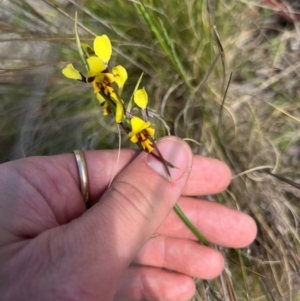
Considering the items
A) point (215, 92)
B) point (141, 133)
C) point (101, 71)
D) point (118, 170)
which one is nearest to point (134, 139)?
point (141, 133)

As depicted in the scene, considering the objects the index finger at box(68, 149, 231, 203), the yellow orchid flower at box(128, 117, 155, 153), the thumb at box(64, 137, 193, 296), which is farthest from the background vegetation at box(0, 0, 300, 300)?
the yellow orchid flower at box(128, 117, 155, 153)

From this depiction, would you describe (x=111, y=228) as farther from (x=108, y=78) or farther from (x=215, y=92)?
(x=215, y=92)

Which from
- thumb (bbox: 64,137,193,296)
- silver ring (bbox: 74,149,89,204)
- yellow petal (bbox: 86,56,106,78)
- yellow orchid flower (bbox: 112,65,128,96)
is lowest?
silver ring (bbox: 74,149,89,204)

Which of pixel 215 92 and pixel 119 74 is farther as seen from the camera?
pixel 215 92

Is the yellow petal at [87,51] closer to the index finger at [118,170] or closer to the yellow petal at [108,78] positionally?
the yellow petal at [108,78]

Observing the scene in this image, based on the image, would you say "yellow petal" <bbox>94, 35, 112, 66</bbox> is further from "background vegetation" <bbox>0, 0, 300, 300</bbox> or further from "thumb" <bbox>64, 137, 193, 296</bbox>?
"background vegetation" <bbox>0, 0, 300, 300</bbox>

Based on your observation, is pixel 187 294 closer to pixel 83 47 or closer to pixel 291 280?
pixel 291 280

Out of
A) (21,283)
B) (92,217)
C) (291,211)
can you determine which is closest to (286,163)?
(291,211)
